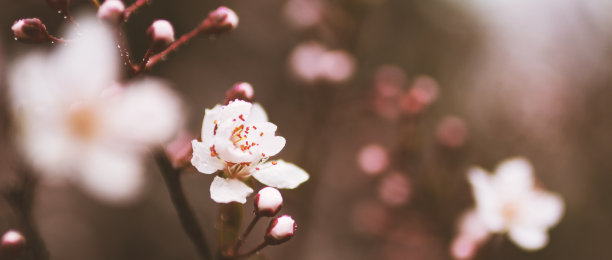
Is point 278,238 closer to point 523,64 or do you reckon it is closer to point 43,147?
point 43,147

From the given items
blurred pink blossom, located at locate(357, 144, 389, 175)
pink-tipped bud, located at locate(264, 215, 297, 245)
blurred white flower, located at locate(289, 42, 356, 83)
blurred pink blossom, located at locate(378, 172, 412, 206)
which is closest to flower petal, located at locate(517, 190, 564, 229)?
blurred pink blossom, located at locate(378, 172, 412, 206)

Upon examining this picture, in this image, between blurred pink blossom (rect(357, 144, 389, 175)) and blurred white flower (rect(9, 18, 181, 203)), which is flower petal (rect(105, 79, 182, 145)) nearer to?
blurred white flower (rect(9, 18, 181, 203))

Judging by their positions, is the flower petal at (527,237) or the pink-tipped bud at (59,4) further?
the flower petal at (527,237)

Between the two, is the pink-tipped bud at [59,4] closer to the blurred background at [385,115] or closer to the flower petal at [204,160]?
the flower petal at [204,160]

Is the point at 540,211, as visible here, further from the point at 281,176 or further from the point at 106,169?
the point at 106,169

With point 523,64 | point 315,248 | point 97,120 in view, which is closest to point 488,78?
point 523,64

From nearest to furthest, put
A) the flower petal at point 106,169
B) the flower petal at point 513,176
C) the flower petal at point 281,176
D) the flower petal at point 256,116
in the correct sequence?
the flower petal at point 281,176 → the flower petal at point 256,116 → the flower petal at point 106,169 → the flower petal at point 513,176

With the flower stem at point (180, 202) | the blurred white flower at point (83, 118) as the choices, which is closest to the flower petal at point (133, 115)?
the blurred white flower at point (83, 118)
